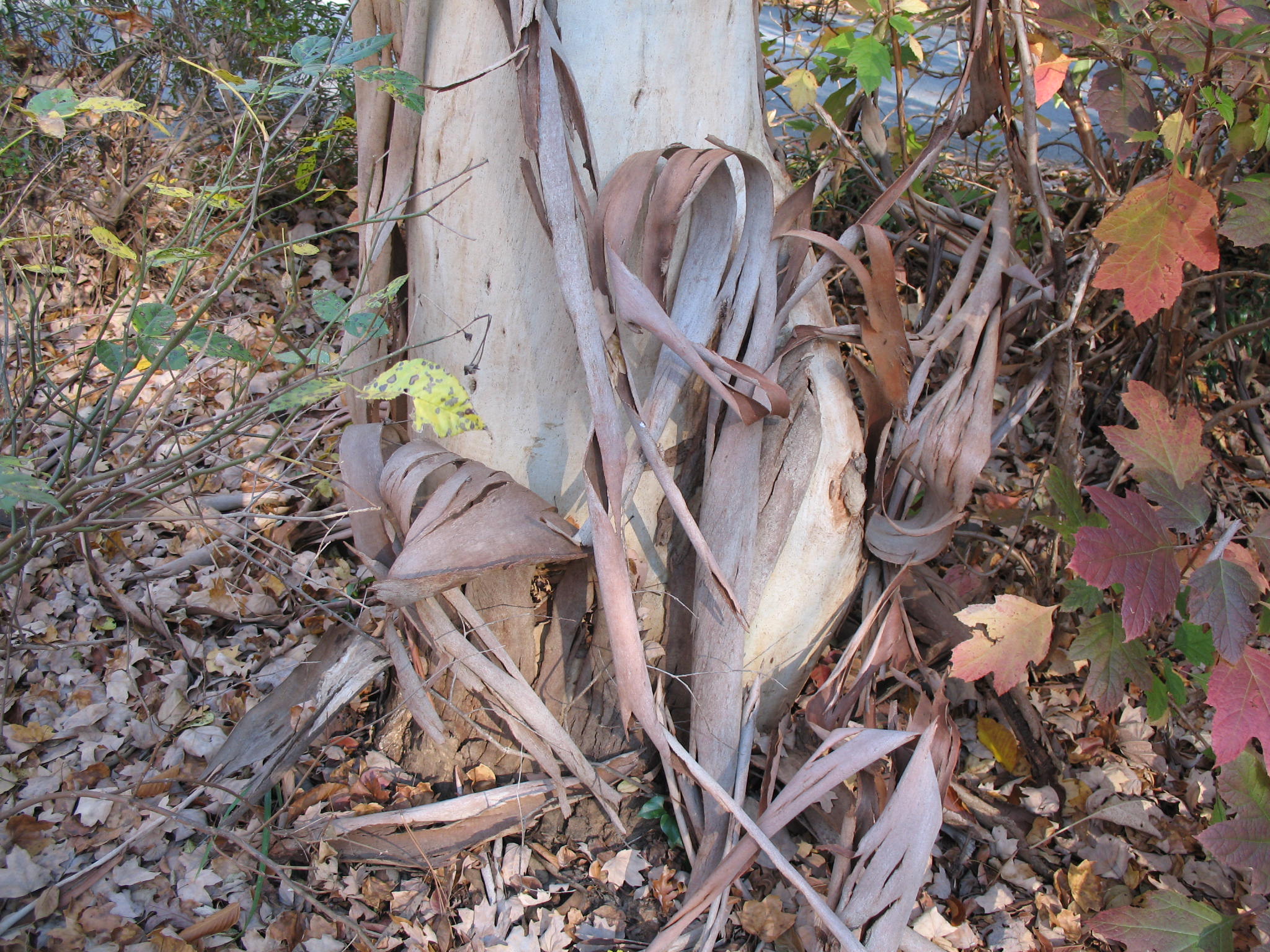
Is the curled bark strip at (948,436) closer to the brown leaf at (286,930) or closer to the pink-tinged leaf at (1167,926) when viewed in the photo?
the pink-tinged leaf at (1167,926)

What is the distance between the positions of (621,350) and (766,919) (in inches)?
42.0

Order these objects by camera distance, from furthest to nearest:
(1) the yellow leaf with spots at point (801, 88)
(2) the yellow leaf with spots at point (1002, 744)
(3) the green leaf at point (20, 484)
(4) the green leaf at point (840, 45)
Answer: (1) the yellow leaf with spots at point (801, 88)
(2) the yellow leaf with spots at point (1002, 744)
(4) the green leaf at point (840, 45)
(3) the green leaf at point (20, 484)

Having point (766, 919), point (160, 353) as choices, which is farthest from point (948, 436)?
point (160, 353)

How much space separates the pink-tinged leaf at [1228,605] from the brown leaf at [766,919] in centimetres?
86

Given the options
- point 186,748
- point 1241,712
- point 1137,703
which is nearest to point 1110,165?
point 1137,703

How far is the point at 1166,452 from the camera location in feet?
4.52

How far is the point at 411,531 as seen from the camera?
133cm

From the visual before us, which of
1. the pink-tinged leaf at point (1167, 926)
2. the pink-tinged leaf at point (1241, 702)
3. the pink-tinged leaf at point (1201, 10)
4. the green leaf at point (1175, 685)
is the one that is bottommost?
the pink-tinged leaf at point (1167, 926)

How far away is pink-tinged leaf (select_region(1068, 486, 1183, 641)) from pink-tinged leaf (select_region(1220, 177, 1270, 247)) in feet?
1.53

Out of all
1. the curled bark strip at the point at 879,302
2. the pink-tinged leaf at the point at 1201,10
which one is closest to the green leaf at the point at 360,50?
the curled bark strip at the point at 879,302

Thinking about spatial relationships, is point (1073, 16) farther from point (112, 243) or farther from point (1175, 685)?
point (112, 243)

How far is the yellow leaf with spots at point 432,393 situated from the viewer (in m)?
1.13

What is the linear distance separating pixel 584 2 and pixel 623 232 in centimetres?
39

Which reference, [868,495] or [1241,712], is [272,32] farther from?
[1241,712]
